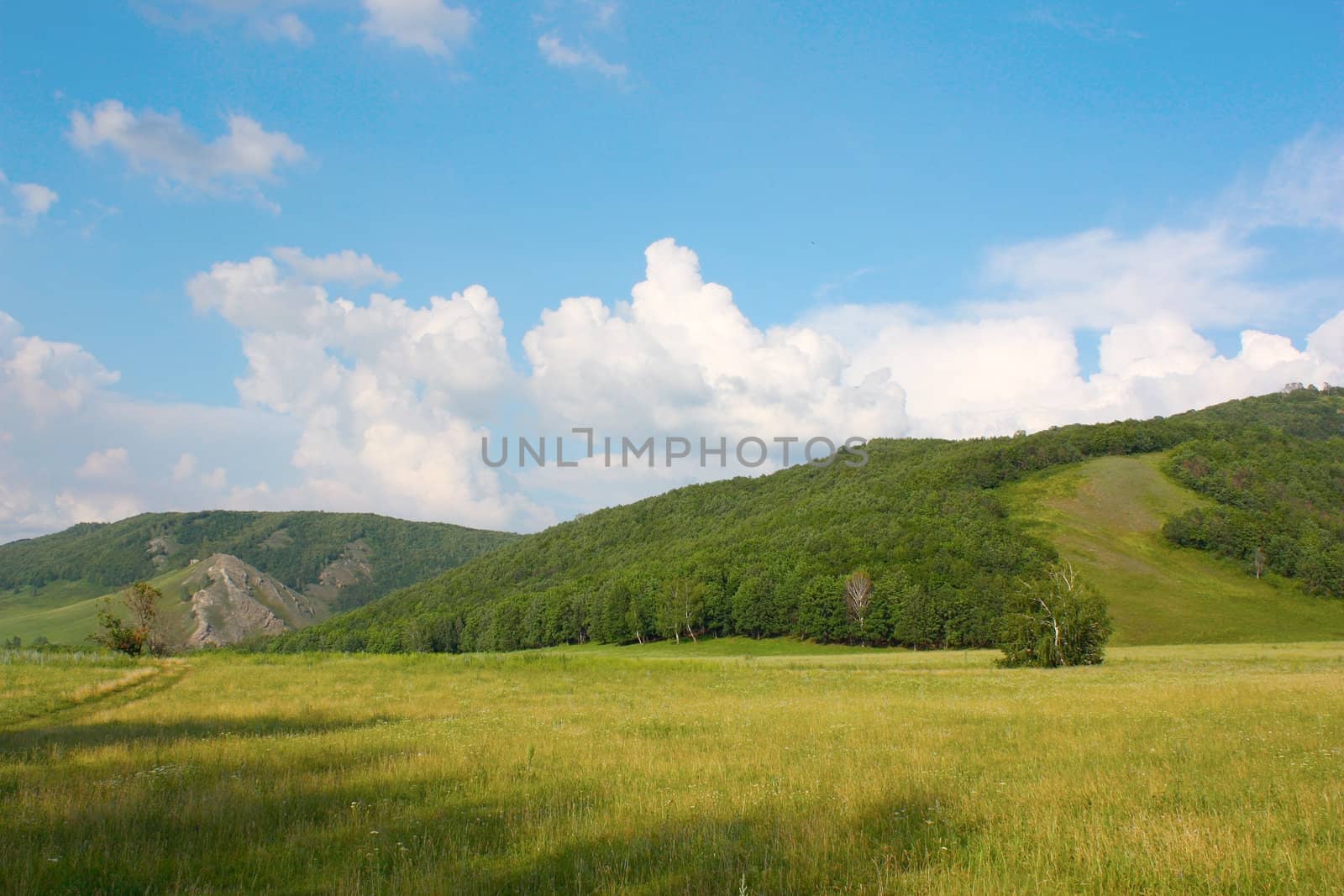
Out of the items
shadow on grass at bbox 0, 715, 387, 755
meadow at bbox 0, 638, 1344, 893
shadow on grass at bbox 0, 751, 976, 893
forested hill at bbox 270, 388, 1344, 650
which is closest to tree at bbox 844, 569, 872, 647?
A: forested hill at bbox 270, 388, 1344, 650

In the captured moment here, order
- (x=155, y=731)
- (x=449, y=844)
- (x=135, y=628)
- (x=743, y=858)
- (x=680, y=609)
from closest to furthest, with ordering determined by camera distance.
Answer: (x=743, y=858) → (x=449, y=844) → (x=155, y=731) → (x=135, y=628) → (x=680, y=609)

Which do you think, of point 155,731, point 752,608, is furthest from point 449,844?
point 752,608

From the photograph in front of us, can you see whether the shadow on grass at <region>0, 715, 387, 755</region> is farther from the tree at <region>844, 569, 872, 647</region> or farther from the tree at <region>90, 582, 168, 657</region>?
the tree at <region>844, 569, 872, 647</region>

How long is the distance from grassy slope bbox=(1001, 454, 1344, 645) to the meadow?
9073 centimetres

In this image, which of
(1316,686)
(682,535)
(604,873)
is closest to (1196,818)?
(604,873)

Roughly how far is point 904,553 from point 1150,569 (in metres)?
37.5

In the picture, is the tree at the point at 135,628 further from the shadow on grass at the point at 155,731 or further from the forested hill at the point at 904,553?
the forested hill at the point at 904,553

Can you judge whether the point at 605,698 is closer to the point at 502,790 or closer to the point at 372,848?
the point at 502,790

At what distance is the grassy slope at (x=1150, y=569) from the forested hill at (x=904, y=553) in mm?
4432

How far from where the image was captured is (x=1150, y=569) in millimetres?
114500

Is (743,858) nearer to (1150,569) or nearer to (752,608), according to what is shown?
(752,608)

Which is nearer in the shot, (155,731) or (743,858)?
(743,858)

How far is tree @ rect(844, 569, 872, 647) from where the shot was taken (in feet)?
355

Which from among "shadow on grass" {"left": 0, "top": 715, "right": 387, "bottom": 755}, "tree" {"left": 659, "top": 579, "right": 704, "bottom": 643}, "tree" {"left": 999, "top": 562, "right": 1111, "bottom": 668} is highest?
"shadow on grass" {"left": 0, "top": 715, "right": 387, "bottom": 755}
